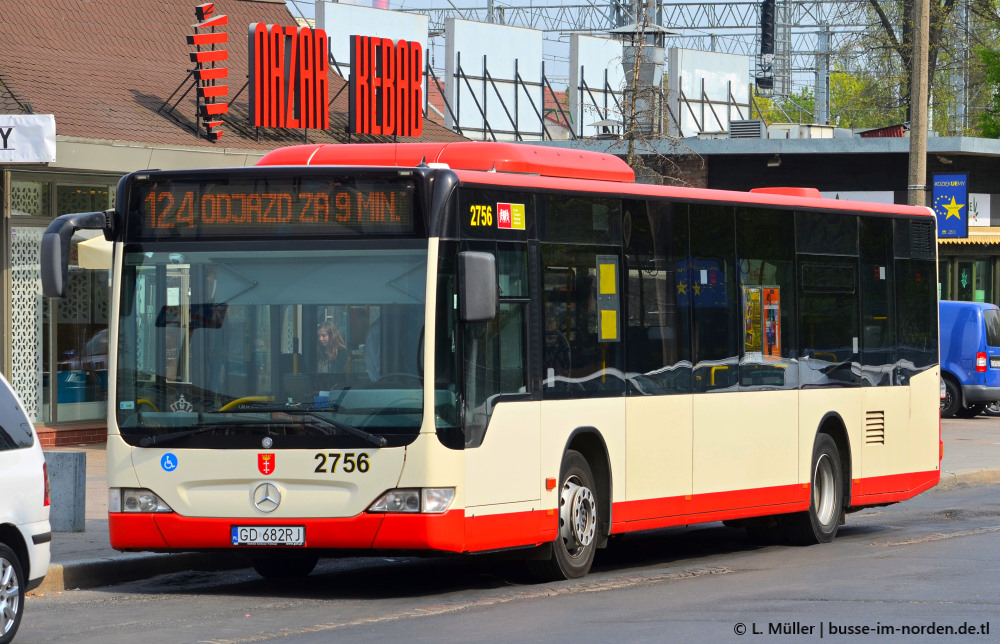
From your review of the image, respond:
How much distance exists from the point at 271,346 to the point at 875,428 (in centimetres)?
691

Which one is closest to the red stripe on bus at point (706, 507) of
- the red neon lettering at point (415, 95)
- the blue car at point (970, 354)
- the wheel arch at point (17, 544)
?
the wheel arch at point (17, 544)

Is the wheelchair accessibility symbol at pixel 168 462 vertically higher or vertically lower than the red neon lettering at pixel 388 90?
lower

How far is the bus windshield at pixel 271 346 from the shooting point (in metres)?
10.2

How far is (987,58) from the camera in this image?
47.4 m

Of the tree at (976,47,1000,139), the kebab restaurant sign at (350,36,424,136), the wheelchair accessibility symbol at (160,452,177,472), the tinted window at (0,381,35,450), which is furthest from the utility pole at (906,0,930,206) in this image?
the tree at (976,47,1000,139)

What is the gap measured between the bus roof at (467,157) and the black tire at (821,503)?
3610 millimetres

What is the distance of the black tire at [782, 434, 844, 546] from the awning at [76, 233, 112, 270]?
9159mm

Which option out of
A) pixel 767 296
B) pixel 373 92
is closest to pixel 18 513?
pixel 767 296

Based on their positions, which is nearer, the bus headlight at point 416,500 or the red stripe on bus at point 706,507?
the bus headlight at point 416,500

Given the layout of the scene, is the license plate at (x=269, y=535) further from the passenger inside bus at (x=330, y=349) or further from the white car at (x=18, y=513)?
the white car at (x=18, y=513)

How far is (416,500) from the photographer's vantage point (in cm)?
1006

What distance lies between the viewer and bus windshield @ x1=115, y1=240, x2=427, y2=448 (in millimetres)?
10172

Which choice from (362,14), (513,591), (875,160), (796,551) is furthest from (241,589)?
(362,14)

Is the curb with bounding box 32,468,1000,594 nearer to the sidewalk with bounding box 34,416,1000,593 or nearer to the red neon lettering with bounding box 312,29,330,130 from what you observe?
the sidewalk with bounding box 34,416,1000,593
